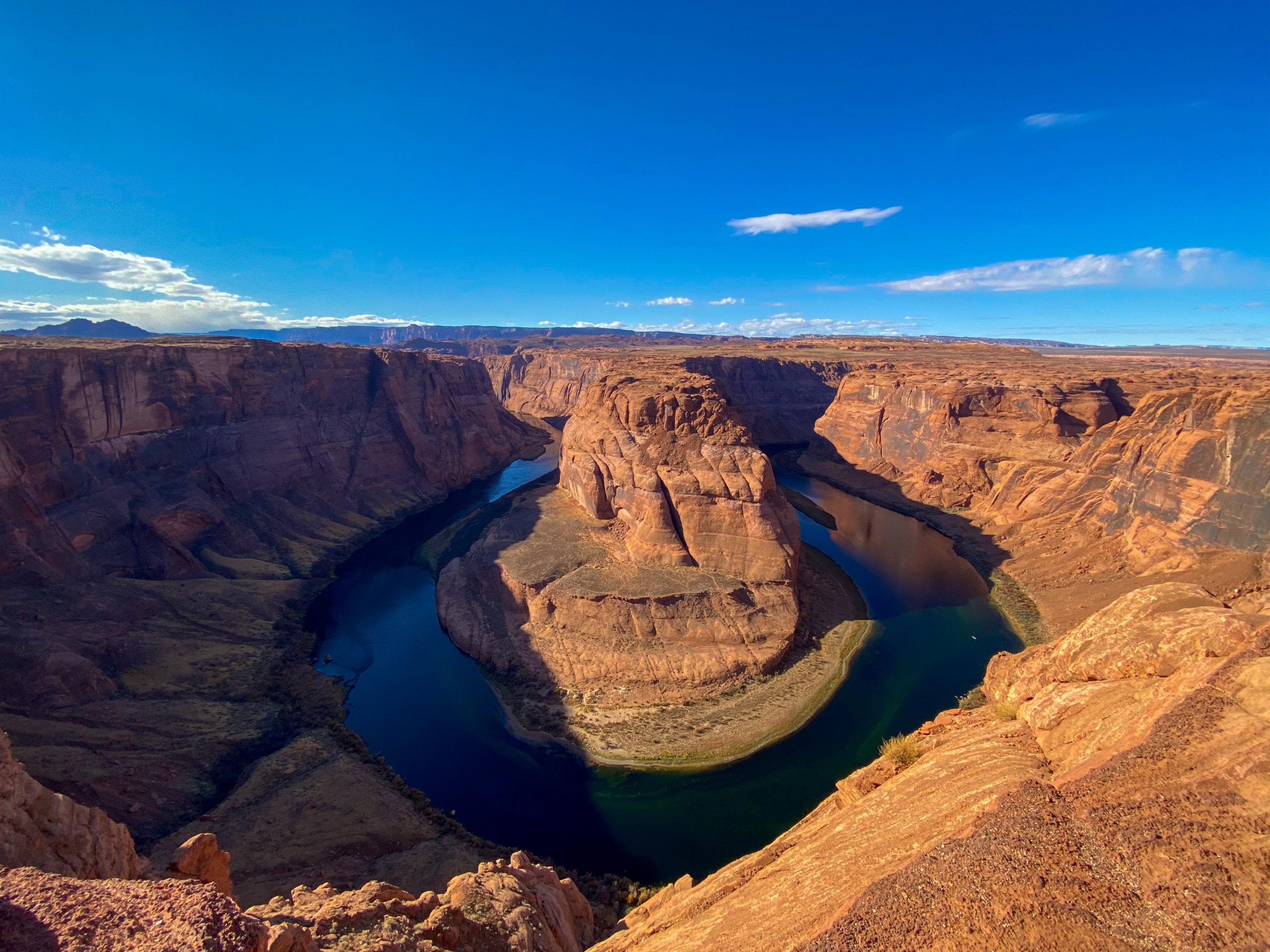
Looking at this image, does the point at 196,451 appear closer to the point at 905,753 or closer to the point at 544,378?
the point at 905,753

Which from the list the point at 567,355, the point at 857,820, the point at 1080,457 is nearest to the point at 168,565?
the point at 857,820

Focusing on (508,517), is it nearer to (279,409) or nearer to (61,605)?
(61,605)

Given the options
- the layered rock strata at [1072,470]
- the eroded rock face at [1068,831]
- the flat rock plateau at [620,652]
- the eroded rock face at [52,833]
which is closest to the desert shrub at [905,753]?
the flat rock plateau at [620,652]

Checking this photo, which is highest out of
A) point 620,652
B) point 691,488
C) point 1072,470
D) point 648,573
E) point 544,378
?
point 544,378

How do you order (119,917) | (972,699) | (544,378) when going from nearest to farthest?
(119,917) < (972,699) < (544,378)

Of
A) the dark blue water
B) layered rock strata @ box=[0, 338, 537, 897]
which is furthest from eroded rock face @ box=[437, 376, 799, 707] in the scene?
layered rock strata @ box=[0, 338, 537, 897]

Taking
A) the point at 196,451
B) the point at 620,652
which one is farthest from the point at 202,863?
the point at 196,451

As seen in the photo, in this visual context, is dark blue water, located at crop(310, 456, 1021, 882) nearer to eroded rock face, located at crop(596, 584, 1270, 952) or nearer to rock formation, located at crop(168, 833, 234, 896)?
eroded rock face, located at crop(596, 584, 1270, 952)

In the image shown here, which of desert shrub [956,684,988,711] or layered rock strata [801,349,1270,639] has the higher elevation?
layered rock strata [801,349,1270,639]
